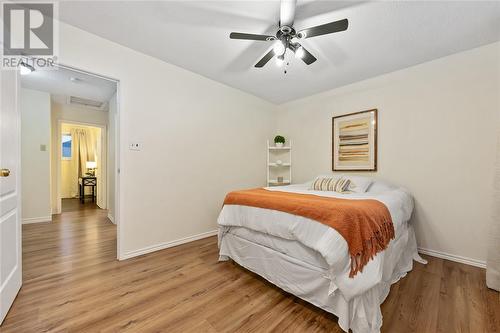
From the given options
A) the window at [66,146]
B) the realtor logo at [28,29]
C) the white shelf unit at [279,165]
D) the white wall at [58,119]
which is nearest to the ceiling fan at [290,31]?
the realtor logo at [28,29]

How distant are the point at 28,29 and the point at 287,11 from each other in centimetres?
235

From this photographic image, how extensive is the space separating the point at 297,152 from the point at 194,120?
2.00 meters

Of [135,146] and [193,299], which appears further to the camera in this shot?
[135,146]

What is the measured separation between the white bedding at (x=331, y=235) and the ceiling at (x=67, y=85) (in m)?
2.64

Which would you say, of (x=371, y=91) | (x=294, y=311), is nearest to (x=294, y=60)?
(x=371, y=91)

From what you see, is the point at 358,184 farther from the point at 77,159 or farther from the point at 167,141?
the point at 77,159

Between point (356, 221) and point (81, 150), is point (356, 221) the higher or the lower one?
the lower one

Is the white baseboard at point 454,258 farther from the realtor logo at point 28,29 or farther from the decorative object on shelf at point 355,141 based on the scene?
the realtor logo at point 28,29

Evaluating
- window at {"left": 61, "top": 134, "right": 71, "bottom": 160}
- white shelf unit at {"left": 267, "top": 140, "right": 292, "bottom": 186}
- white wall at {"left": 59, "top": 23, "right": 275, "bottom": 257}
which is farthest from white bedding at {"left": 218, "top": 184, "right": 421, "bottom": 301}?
window at {"left": 61, "top": 134, "right": 71, "bottom": 160}

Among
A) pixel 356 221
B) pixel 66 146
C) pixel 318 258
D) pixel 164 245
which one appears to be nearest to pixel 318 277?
pixel 318 258

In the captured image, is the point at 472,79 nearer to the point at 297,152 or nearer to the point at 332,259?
the point at 297,152

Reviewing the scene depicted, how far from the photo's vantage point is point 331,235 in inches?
54.0

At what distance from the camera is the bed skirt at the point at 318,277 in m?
1.28

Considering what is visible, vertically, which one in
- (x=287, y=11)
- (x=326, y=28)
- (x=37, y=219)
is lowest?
(x=37, y=219)
